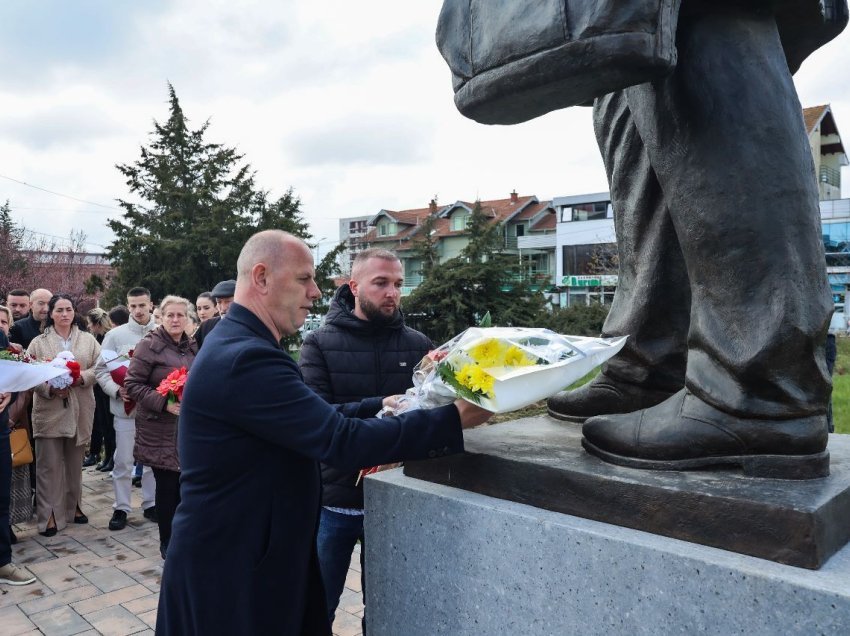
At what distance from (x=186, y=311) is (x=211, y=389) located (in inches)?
149

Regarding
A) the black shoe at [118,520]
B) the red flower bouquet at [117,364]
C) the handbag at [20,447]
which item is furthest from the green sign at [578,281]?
the handbag at [20,447]

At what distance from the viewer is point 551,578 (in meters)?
1.64

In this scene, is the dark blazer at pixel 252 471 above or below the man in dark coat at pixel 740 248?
below

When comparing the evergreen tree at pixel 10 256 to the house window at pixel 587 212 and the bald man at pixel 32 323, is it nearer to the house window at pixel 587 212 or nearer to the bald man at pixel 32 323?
the bald man at pixel 32 323

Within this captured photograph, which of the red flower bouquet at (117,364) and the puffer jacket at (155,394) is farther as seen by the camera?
the red flower bouquet at (117,364)

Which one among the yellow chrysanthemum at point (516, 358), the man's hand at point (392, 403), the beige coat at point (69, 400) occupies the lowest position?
the beige coat at point (69, 400)

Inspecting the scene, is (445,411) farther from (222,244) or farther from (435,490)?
(222,244)

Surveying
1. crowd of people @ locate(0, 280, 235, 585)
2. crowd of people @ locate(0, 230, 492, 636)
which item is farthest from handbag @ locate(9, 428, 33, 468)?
crowd of people @ locate(0, 230, 492, 636)

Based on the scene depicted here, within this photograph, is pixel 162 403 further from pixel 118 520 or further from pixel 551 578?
pixel 551 578

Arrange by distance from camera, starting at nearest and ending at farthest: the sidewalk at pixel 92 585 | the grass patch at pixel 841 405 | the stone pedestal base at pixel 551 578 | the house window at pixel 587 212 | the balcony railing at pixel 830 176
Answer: the stone pedestal base at pixel 551 578 < the sidewalk at pixel 92 585 < the grass patch at pixel 841 405 < the balcony railing at pixel 830 176 < the house window at pixel 587 212

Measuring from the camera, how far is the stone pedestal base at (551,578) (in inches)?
52.2

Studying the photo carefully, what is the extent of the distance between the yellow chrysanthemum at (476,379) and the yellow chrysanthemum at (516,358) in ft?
0.21

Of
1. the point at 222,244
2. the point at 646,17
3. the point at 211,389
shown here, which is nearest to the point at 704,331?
the point at 646,17

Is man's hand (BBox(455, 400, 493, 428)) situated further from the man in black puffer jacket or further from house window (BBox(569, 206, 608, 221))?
house window (BBox(569, 206, 608, 221))
